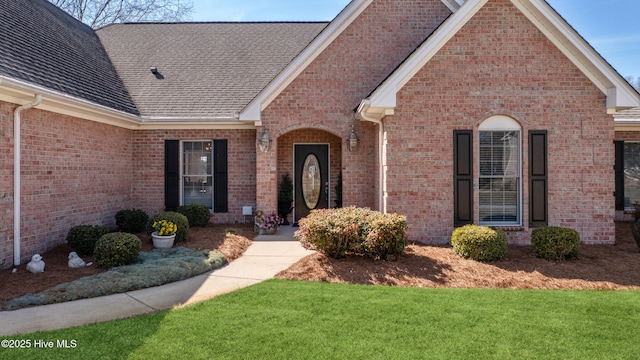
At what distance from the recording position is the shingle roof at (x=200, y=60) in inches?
452

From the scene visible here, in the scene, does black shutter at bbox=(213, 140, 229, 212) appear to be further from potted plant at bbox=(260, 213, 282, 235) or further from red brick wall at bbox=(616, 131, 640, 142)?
red brick wall at bbox=(616, 131, 640, 142)

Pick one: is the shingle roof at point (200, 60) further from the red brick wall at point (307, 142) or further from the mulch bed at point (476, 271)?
the mulch bed at point (476, 271)

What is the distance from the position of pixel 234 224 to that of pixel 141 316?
22.0 feet

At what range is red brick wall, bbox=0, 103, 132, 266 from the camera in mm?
6883

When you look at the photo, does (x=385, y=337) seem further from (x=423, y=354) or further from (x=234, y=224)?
(x=234, y=224)

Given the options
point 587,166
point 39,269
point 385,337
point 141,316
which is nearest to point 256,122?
point 39,269

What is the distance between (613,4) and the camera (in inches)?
521

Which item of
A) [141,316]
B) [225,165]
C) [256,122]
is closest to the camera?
[141,316]

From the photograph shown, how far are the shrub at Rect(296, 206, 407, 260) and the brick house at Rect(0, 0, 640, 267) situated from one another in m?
1.63

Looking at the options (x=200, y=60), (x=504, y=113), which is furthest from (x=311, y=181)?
(x=200, y=60)

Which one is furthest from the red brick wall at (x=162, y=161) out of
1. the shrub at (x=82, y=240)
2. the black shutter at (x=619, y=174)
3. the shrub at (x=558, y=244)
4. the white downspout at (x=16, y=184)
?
the black shutter at (x=619, y=174)

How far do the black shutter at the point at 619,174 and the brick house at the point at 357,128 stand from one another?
5 cm

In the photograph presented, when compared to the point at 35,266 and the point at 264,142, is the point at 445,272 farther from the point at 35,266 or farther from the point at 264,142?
the point at 35,266

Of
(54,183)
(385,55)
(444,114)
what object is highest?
(385,55)
